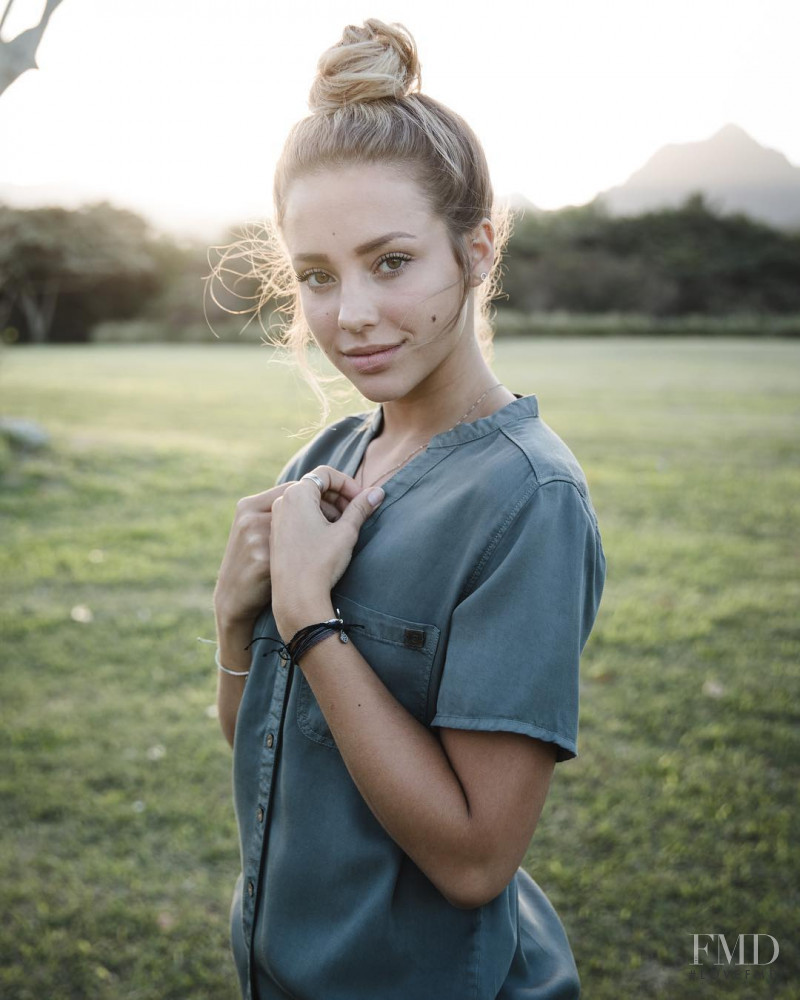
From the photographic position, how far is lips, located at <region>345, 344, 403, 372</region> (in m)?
1.50

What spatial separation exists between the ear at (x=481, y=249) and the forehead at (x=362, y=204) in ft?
0.49

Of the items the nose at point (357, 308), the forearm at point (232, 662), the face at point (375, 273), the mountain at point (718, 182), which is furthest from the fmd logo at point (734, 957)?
the mountain at point (718, 182)

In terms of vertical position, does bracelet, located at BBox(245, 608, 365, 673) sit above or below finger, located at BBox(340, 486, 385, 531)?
below

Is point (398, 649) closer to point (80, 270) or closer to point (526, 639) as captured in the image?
point (526, 639)

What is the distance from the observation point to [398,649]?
54.0 inches

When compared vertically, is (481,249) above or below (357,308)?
above

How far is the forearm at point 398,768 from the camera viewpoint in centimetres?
125

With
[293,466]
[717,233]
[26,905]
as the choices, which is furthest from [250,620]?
[717,233]

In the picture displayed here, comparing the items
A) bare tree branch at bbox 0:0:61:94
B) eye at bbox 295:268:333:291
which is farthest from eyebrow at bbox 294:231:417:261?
bare tree branch at bbox 0:0:61:94

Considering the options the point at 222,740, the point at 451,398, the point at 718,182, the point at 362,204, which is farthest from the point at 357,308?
the point at 718,182

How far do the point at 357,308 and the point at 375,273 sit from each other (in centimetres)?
8

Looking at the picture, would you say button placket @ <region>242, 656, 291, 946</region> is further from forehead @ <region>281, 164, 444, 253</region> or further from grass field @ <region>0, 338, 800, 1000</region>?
grass field @ <region>0, 338, 800, 1000</region>

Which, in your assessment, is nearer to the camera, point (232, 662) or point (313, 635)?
point (313, 635)

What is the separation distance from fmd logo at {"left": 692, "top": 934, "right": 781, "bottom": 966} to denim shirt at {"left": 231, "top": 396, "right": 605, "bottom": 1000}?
142 centimetres
